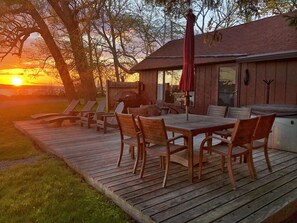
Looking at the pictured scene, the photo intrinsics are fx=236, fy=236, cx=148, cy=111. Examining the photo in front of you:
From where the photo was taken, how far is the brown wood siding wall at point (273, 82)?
6637mm

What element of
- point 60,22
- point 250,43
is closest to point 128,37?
point 60,22

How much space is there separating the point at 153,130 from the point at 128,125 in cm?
63

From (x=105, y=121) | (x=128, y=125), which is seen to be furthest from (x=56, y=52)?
(x=128, y=125)

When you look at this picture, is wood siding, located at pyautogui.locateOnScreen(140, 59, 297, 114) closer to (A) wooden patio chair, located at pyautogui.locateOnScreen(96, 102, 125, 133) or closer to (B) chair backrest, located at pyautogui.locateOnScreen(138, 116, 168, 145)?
(A) wooden patio chair, located at pyautogui.locateOnScreen(96, 102, 125, 133)

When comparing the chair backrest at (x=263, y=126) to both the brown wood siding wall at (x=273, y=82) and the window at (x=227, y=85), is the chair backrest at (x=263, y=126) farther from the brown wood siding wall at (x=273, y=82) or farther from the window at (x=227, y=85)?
the window at (x=227, y=85)

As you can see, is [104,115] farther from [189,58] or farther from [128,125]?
[189,58]

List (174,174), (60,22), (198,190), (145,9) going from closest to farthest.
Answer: (198,190), (174,174), (60,22), (145,9)

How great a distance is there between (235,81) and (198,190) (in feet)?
19.3

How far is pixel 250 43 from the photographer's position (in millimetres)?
8180

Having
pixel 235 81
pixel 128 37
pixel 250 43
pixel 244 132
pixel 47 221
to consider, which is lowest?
pixel 47 221

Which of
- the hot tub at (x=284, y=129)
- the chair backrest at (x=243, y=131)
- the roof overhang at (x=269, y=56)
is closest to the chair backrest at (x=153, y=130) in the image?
the chair backrest at (x=243, y=131)

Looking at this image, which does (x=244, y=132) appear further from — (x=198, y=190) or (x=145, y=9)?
(x=145, y=9)

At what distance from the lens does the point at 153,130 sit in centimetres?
318

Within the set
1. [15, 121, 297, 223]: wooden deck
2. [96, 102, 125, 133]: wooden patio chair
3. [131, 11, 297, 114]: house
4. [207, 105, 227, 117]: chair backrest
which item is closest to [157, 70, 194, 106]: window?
[131, 11, 297, 114]: house
